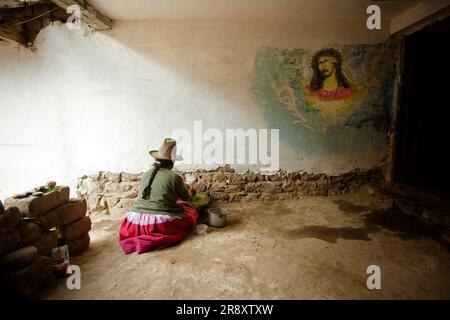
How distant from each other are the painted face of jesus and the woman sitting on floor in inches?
117

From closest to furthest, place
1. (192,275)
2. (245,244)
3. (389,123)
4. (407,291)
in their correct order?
(407,291) < (192,275) < (245,244) < (389,123)

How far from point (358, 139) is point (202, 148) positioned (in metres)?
2.87

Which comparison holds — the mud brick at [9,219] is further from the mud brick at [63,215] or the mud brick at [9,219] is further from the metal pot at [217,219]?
the metal pot at [217,219]

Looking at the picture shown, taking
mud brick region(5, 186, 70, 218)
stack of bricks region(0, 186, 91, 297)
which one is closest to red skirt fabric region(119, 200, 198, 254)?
stack of bricks region(0, 186, 91, 297)

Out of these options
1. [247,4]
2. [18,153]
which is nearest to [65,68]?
[18,153]

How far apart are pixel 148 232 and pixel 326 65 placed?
394cm

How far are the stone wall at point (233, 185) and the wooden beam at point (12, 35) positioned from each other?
238 cm

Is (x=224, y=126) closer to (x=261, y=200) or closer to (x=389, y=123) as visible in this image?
(x=261, y=200)

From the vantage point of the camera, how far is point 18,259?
2.21 m

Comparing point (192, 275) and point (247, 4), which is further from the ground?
point (247, 4)

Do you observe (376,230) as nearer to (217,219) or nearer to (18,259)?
(217,219)

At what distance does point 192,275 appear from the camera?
8.41 feet

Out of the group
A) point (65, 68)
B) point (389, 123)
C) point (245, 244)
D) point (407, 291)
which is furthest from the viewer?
point (389, 123)

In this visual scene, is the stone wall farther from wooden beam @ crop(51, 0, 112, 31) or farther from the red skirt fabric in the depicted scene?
wooden beam @ crop(51, 0, 112, 31)
